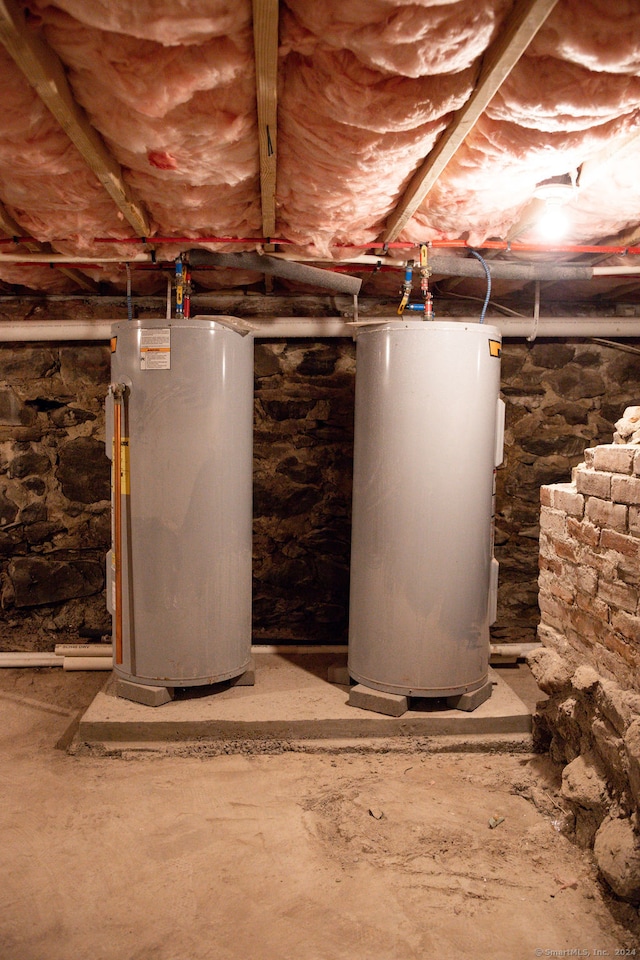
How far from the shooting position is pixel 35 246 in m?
2.57

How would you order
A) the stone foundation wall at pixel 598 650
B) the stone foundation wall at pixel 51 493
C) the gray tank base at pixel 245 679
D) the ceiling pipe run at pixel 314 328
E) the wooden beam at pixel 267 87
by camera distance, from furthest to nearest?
the stone foundation wall at pixel 51 493, the ceiling pipe run at pixel 314 328, the gray tank base at pixel 245 679, the stone foundation wall at pixel 598 650, the wooden beam at pixel 267 87

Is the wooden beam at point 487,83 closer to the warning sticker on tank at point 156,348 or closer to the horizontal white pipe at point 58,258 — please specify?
the warning sticker on tank at point 156,348

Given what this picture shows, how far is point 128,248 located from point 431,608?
190 centimetres

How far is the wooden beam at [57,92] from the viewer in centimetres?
126

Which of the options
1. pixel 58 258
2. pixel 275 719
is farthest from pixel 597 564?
pixel 58 258

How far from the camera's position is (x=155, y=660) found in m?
2.57

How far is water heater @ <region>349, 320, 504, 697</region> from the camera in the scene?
247 cm

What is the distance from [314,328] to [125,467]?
120 centimetres

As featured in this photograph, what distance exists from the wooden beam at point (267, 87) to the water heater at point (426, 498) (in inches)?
30.1

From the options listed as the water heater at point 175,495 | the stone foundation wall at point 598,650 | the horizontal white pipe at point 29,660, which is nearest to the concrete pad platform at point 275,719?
the water heater at point 175,495

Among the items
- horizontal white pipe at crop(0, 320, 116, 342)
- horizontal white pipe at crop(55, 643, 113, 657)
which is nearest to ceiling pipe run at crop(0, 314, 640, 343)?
horizontal white pipe at crop(0, 320, 116, 342)

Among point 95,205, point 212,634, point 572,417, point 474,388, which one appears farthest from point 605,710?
point 95,205

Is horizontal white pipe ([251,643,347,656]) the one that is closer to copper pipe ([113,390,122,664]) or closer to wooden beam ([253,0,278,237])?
copper pipe ([113,390,122,664])

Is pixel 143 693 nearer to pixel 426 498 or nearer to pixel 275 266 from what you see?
pixel 426 498
